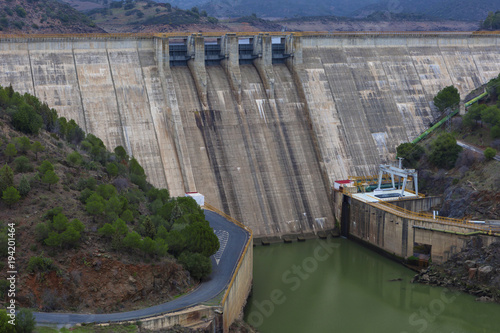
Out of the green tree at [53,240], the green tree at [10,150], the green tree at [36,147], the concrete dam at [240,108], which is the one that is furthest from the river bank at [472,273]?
the green tree at [10,150]

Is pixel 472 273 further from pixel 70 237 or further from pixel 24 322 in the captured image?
pixel 24 322

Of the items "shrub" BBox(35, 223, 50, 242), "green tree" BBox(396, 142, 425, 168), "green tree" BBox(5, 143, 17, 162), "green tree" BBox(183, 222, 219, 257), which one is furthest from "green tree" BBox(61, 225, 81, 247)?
"green tree" BBox(396, 142, 425, 168)

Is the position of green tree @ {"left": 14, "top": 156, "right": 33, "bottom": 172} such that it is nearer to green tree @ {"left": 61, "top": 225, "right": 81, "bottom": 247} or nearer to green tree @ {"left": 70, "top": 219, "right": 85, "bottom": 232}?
green tree @ {"left": 70, "top": 219, "right": 85, "bottom": 232}

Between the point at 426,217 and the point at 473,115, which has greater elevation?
the point at 473,115

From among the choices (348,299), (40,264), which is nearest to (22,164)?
(40,264)

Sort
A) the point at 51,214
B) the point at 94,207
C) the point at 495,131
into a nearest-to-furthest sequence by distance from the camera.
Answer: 1. the point at 51,214
2. the point at 94,207
3. the point at 495,131

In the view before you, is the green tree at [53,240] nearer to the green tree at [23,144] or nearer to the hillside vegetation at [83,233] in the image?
the hillside vegetation at [83,233]
